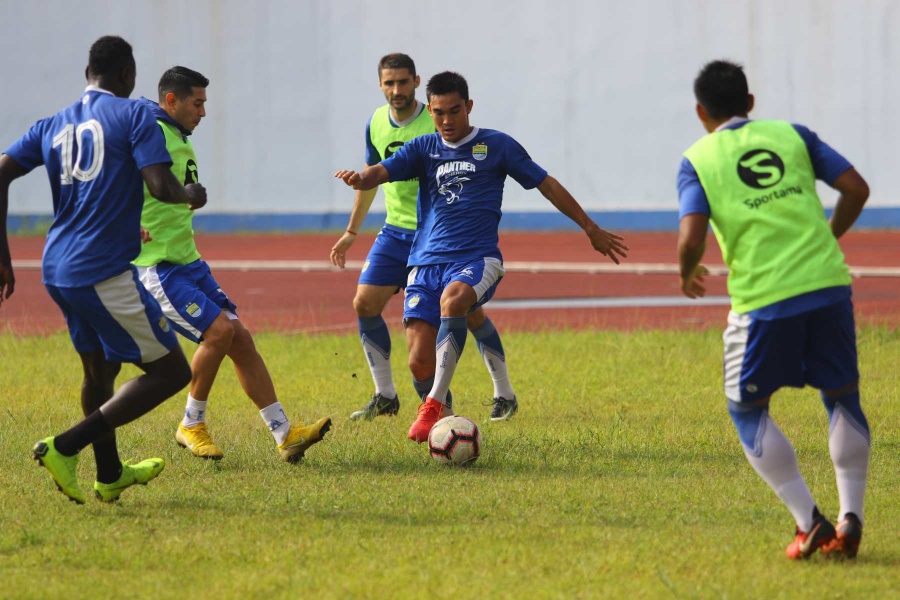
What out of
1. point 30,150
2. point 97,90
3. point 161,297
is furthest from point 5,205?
point 161,297

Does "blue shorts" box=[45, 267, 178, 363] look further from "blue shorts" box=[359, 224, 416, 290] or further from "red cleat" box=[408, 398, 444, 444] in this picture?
"blue shorts" box=[359, 224, 416, 290]

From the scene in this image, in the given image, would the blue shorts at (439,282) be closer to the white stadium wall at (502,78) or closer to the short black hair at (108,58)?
the short black hair at (108,58)

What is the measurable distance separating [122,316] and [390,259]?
124 inches

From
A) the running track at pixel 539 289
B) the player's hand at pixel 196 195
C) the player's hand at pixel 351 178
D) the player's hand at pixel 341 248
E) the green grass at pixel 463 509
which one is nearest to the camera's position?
the green grass at pixel 463 509

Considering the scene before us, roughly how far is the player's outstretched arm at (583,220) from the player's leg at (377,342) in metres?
1.64

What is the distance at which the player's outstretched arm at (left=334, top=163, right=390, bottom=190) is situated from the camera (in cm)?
690

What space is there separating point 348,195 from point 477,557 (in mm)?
26086

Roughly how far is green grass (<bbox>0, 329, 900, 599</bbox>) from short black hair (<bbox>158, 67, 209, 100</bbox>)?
2.03m

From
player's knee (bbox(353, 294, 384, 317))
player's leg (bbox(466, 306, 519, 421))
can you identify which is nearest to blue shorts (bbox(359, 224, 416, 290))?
player's knee (bbox(353, 294, 384, 317))

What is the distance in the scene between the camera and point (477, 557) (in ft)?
15.4

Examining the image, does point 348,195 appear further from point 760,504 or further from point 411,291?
point 760,504

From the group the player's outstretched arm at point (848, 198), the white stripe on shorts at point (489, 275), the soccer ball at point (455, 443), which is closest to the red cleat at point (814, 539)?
the player's outstretched arm at point (848, 198)

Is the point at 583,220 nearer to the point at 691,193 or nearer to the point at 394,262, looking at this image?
the point at 394,262

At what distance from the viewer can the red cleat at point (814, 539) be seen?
454 cm
